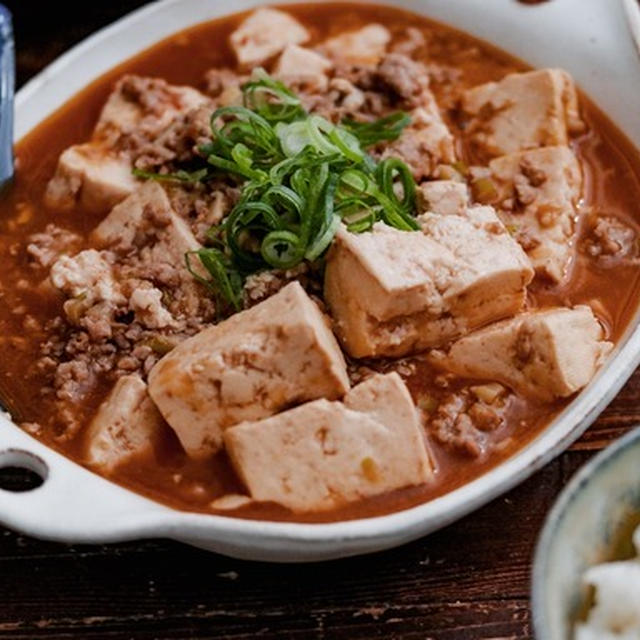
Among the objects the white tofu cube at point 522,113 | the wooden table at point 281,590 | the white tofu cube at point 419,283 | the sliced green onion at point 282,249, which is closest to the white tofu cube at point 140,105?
the sliced green onion at point 282,249

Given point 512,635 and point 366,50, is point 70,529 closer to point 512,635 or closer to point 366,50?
point 512,635

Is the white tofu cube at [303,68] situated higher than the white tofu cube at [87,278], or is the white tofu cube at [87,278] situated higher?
the white tofu cube at [87,278]

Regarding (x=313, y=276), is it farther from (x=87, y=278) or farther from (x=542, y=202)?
(x=542, y=202)

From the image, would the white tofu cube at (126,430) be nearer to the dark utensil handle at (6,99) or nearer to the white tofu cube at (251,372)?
the white tofu cube at (251,372)

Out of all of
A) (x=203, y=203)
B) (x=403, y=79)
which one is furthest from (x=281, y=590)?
(x=403, y=79)

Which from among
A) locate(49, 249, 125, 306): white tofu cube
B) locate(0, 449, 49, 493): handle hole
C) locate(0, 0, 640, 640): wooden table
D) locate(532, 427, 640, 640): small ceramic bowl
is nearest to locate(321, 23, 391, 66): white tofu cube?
locate(49, 249, 125, 306): white tofu cube

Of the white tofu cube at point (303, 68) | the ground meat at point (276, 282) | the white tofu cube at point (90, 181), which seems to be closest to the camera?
the ground meat at point (276, 282)

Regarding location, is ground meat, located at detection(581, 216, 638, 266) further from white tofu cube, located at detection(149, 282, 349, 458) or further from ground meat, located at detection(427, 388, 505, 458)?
white tofu cube, located at detection(149, 282, 349, 458)

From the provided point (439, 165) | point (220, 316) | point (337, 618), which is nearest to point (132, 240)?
point (220, 316)

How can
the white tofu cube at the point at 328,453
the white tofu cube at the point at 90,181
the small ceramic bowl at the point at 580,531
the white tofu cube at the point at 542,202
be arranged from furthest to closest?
the white tofu cube at the point at 90,181 → the white tofu cube at the point at 542,202 → the white tofu cube at the point at 328,453 → the small ceramic bowl at the point at 580,531
